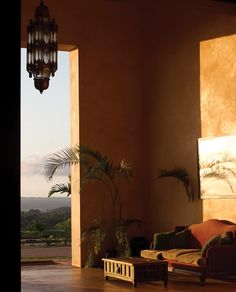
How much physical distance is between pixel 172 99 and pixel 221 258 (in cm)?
357

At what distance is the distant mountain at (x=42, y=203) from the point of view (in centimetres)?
1683

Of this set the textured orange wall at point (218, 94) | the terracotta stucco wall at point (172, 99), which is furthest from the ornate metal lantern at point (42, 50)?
the terracotta stucco wall at point (172, 99)

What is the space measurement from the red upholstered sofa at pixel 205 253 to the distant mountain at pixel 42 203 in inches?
248

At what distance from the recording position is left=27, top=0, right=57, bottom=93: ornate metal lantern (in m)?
5.98

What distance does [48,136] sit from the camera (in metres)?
14.5

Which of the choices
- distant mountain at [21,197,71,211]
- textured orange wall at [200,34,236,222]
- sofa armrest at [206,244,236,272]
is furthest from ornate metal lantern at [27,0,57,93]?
distant mountain at [21,197,71,211]

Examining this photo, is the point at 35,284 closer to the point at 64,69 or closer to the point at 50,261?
the point at 50,261

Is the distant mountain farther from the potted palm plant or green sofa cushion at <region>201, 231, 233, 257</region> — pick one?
green sofa cushion at <region>201, 231, 233, 257</region>

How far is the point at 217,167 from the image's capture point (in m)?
10.1

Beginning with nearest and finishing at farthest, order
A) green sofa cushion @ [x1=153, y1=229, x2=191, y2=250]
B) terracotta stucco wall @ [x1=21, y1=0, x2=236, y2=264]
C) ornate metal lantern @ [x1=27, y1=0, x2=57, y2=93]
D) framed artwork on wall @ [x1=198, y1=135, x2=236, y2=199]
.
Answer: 1. ornate metal lantern @ [x1=27, y1=0, x2=57, y2=93]
2. framed artwork on wall @ [x1=198, y1=135, x2=236, y2=199]
3. green sofa cushion @ [x1=153, y1=229, x2=191, y2=250]
4. terracotta stucco wall @ [x1=21, y1=0, x2=236, y2=264]

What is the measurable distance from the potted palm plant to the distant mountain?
419 centimetres

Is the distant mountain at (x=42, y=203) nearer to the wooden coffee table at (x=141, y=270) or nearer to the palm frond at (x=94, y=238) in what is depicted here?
the palm frond at (x=94, y=238)
